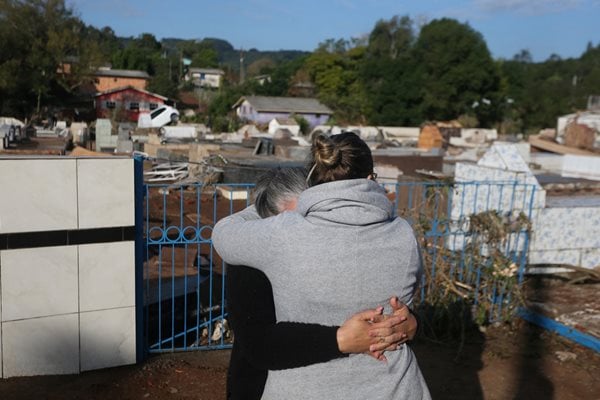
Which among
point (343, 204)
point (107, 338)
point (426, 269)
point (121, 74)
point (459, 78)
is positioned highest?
point (459, 78)

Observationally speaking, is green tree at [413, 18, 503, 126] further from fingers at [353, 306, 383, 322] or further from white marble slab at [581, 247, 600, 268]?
fingers at [353, 306, 383, 322]

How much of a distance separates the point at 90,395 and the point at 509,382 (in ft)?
8.67

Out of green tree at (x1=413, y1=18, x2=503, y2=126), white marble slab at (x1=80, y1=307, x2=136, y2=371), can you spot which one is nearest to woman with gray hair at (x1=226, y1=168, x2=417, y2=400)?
white marble slab at (x1=80, y1=307, x2=136, y2=371)

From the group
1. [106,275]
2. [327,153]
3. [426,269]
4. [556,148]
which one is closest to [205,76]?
[556,148]

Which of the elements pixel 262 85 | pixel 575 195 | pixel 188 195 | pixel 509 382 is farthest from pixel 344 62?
pixel 509 382

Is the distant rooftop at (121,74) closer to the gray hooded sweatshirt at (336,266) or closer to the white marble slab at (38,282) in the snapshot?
the white marble slab at (38,282)

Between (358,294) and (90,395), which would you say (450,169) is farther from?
(358,294)

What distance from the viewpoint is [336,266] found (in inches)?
62.2

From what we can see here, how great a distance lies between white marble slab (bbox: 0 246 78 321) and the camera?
10.7 ft

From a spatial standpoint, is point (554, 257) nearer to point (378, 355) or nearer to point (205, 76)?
point (378, 355)

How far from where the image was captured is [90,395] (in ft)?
10.9

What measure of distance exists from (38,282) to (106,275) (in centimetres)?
37

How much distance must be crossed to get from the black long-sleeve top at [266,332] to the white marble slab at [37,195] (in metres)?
1.98

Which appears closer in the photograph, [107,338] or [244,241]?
[244,241]
